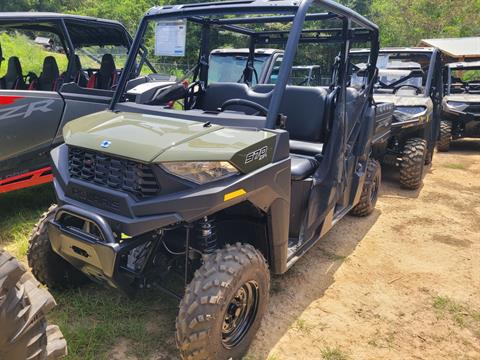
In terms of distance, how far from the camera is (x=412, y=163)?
18.9 feet

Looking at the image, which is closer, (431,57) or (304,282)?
(304,282)

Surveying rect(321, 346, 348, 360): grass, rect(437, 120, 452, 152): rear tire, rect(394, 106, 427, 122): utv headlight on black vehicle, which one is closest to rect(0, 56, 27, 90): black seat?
rect(321, 346, 348, 360): grass

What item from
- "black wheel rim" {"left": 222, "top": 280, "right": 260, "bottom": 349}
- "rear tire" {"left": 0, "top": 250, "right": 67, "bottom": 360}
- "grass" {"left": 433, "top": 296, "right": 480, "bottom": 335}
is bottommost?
"grass" {"left": 433, "top": 296, "right": 480, "bottom": 335}

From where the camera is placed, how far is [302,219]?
3.10 metres

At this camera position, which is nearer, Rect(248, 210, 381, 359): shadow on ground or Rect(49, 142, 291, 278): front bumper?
Rect(49, 142, 291, 278): front bumper

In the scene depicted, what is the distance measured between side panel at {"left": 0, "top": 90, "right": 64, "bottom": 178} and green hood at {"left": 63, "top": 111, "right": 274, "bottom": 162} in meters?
1.76

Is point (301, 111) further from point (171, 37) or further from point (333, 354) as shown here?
point (333, 354)

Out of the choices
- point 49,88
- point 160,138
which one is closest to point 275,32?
point 160,138

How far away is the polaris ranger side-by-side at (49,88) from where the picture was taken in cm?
404

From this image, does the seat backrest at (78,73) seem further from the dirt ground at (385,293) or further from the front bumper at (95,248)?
the dirt ground at (385,293)

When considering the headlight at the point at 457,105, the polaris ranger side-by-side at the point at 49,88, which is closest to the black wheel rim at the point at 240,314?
the polaris ranger side-by-side at the point at 49,88

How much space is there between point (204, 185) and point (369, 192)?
305cm

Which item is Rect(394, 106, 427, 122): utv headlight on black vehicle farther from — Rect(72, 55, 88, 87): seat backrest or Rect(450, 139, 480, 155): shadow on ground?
Rect(72, 55, 88, 87): seat backrest

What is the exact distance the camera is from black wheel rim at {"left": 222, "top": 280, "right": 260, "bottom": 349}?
2.36 metres
